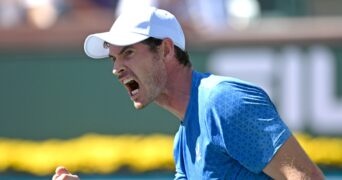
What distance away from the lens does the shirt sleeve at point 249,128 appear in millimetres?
3820

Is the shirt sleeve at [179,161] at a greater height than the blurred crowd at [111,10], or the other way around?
the blurred crowd at [111,10]

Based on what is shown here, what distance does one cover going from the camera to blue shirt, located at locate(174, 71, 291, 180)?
12.5 feet

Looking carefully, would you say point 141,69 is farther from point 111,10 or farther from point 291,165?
point 111,10

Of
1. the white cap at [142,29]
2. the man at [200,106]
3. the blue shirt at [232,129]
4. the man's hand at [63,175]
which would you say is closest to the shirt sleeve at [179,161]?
the man at [200,106]

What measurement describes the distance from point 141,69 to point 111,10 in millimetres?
6158

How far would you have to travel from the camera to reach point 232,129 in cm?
383

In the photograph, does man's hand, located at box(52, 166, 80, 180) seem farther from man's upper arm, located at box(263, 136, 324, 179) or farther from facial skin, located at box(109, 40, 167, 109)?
man's upper arm, located at box(263, 136, 324, 179)

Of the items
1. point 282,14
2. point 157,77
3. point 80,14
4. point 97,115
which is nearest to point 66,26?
point 80,14

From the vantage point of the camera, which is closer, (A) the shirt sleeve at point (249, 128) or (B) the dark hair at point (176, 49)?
(A) the shirt sleeve at point (249, 128)

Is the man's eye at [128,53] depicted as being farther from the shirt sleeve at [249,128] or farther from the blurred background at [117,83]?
the blurred background at [117,83]

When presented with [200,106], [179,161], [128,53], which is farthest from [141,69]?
[179,161]

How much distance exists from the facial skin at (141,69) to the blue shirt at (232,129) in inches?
6.5

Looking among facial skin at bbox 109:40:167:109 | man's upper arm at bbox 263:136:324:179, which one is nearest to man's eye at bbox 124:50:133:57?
facial skin at bbox 109:40:167:109

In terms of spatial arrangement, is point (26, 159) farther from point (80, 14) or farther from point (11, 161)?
point (80, 14)
